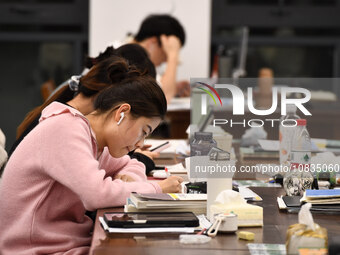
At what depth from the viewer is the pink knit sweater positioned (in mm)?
1827

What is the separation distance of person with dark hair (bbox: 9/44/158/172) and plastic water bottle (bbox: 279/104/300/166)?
0.51 meters

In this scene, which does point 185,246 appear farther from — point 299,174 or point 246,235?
point 299,174

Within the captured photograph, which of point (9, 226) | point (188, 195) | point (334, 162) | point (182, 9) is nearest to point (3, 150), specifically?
point (9, 226)

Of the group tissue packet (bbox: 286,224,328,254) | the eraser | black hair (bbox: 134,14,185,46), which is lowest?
the eraser

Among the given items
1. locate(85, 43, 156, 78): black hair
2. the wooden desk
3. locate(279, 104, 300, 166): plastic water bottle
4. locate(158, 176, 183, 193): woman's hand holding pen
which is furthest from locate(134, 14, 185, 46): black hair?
the wooden desk

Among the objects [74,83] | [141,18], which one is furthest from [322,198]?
[141,18]

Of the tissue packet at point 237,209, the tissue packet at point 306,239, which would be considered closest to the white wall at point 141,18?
the tissue packet at point 237,209

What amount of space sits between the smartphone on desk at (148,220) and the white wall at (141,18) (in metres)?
4.04

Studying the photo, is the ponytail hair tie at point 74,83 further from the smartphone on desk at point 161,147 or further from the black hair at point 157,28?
the black hair at point 157,28

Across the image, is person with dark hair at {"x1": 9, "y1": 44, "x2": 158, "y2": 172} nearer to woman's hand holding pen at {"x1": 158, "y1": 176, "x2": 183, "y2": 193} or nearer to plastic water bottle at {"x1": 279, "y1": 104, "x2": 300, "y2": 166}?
woman's hand holding pen at {"x1": 158, "y1": 176, "x2": 183, "y2": 193}

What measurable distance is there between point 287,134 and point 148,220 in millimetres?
1117

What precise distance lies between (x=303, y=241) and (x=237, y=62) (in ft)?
15.1

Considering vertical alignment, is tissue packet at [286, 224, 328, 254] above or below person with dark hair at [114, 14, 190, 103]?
below

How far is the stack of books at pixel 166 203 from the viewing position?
1768mm
